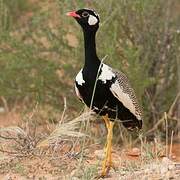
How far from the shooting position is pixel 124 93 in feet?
16.4

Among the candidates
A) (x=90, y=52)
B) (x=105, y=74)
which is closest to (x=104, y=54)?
(x=90, y=52)

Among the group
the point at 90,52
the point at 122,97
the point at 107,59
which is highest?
the point at 90,52

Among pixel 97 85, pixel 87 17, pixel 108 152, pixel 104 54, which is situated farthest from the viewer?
pixel 104 54

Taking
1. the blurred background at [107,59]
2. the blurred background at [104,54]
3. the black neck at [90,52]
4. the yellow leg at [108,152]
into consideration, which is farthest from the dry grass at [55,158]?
the blurred background at [104,54]

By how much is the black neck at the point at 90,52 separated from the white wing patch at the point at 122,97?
194 millimetres

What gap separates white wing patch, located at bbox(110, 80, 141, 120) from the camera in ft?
16.1

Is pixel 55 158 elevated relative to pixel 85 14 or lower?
lower

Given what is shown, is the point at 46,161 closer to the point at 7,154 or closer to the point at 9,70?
Result: the point at 7,154

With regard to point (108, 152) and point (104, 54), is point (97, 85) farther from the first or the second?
point (104, 54)

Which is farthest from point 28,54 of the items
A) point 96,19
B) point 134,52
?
point 96,19

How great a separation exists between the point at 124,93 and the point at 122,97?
0.11ft

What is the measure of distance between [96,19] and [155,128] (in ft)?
8.28

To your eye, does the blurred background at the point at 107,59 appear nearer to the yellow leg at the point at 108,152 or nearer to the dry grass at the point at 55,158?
the dry grass at the point at 55,158

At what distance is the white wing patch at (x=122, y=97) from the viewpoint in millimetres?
4914
